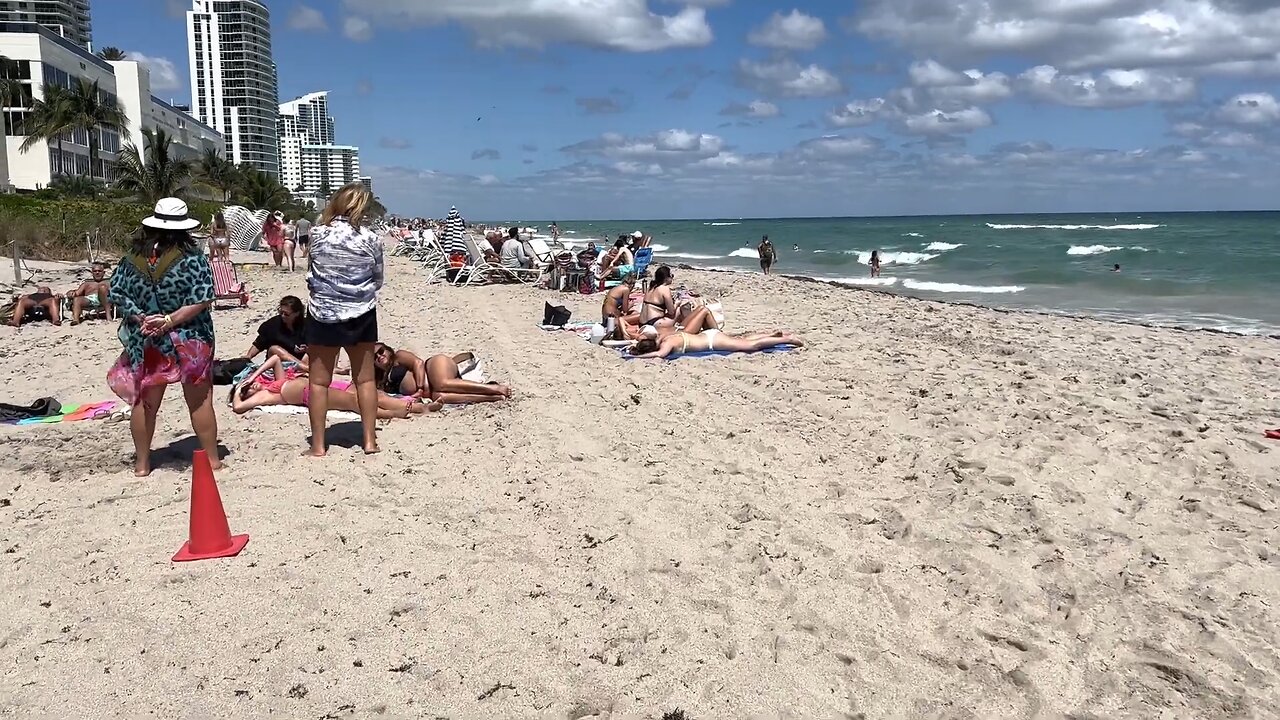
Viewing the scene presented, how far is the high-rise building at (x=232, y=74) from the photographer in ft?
373

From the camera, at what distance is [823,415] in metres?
5.50

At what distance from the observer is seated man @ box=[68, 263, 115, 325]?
9.49m

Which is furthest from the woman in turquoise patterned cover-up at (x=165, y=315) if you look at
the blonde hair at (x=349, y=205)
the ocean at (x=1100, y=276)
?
the ocean at (x=1100, y=276)

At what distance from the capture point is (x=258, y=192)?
152ft

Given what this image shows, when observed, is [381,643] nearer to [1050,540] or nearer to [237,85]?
[1050,540]

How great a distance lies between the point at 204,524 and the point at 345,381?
7.92ft

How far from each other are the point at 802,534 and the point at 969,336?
665 centimetres

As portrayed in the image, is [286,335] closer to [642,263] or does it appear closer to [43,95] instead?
[642,263]

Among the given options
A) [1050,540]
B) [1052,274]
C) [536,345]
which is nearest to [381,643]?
[1050,540]

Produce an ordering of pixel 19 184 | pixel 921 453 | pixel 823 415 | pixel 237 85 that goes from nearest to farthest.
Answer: pixel 921 453, pixel 823 415, pixel 19 184, pixel 237 85

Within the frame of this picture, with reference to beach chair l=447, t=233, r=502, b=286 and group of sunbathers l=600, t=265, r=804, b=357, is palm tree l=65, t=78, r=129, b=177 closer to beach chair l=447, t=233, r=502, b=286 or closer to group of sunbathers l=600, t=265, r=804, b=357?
beach chair l=447, t=233, r=502, b=286

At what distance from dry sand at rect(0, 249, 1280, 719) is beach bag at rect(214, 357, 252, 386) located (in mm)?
831

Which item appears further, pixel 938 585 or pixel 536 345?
pixel 536 345

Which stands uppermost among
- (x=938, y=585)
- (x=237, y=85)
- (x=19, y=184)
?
(x=237, y=85)
